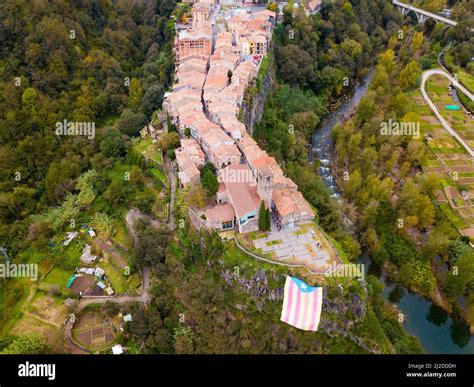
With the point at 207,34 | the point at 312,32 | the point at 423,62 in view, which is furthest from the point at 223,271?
the point at 423,62


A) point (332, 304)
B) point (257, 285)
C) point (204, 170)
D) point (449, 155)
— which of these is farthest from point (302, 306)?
point (449, 155)

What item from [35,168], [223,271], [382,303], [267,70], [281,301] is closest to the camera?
[281,301]

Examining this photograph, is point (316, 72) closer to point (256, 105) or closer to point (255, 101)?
point (256, 105)

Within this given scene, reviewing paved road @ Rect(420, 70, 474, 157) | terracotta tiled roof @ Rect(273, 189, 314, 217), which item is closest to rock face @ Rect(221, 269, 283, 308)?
terracotta tiled roof @ Rect(273, 189, 314, 217)

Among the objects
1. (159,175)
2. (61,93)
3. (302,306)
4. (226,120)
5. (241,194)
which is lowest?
(302,306)

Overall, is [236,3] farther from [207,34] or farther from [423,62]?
[423,62]

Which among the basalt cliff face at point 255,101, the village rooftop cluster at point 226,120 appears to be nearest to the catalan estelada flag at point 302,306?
the village rooftop cluster at point 226,120
